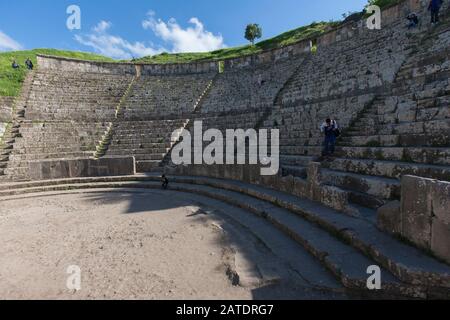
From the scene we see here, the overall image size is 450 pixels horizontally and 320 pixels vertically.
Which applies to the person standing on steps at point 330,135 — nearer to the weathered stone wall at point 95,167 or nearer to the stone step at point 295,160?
the stone step at point 295,160

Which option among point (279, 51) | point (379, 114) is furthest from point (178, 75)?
point (379, 114)

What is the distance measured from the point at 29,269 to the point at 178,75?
842 inches

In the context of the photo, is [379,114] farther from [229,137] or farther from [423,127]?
[229,137]

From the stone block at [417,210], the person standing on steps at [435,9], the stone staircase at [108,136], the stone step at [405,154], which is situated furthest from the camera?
the stone staircase at [108,136]

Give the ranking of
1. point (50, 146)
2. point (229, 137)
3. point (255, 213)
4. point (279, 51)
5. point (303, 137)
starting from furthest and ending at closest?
point (279, 51)
point (50, 146)
point (229, 137)
point (303, 137)
point (255, 213)

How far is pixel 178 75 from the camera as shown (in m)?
24.2

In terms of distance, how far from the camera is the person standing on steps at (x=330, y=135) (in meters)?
7.84

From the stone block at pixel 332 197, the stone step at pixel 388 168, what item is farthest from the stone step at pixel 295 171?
the stone block at pixel 332 197

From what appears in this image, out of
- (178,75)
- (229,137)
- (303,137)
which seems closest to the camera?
(303,137)

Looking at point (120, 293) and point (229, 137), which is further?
point (229, 137)

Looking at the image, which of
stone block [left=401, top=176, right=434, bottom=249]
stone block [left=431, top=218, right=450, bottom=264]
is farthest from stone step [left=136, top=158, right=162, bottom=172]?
stone block [left=431, top=218, right=450, bottom=264]

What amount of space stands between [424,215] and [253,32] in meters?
39.8

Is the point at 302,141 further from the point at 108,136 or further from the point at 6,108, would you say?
the point at 6,108
